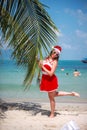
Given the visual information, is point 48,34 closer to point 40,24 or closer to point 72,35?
point 40,24

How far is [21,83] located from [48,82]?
26 cm

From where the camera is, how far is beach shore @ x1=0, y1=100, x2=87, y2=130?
281 cm

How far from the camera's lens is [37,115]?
10.0 feet

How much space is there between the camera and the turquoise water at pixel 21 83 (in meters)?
2.82

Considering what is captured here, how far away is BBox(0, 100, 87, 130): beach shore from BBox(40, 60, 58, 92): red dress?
29cm

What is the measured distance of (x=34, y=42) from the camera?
2.58 metres

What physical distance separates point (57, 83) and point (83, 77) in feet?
1.48

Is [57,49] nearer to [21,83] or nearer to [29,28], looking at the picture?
[29,28]

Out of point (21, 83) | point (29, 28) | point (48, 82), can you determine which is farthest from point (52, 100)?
point (29, 28)

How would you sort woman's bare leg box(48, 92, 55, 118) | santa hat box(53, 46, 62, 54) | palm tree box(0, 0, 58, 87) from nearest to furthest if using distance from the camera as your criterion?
palm tree box(0, 0, 58, 87) < santa hat box(53, 46, 62, 54) < woman's bare leg box(48, 92, 55, 118)

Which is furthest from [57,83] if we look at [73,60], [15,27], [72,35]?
[15,27]

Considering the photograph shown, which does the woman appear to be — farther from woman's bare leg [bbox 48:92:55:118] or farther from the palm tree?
the palm tree

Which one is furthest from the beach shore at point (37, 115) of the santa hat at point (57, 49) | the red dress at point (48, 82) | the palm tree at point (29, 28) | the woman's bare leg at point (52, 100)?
the santa hat at point (57, 49)

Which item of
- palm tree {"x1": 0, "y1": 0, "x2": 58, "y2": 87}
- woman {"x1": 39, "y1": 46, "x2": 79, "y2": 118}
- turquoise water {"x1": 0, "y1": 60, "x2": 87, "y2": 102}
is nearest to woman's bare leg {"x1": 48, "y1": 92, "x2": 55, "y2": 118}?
woman {"x1": 39, "y1": 46, "x2": 79, "y2": 118}
